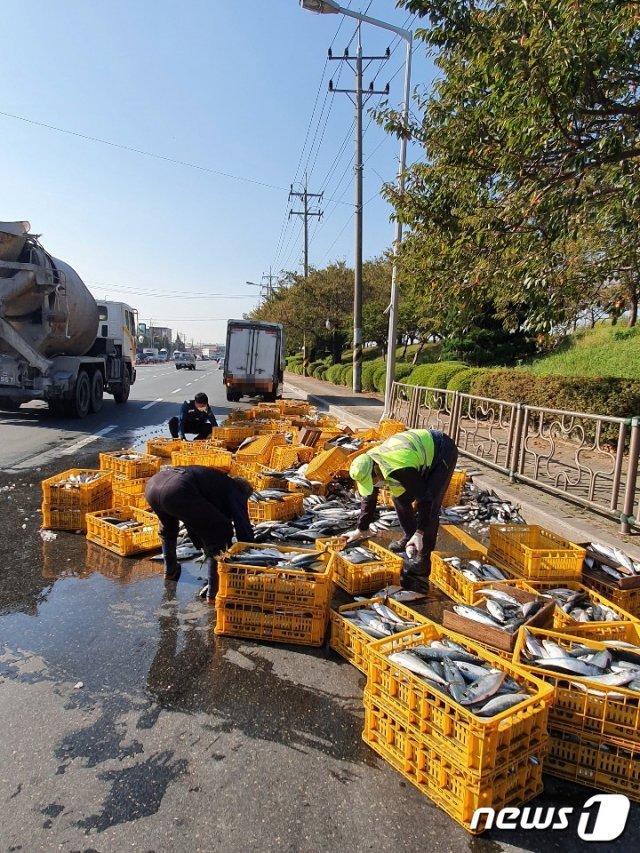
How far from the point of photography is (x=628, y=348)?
18.1 meters

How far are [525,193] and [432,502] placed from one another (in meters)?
4.39

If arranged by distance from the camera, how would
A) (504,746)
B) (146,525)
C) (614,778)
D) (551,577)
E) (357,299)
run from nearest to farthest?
1. (504,746)
2. (614,778)
3. (551,577)
4. (146,525)
5. (357,299)

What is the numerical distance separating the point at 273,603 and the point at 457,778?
1789 mm

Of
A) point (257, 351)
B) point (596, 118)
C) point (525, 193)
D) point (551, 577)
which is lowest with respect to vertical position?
point (551, 577)

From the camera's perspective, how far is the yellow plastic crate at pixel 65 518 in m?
6.32

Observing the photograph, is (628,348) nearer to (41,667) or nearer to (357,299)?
(357,299)

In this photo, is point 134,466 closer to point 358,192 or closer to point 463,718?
point 463,718

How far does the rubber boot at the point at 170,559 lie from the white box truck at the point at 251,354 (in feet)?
58.4

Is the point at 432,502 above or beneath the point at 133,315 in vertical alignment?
beneath

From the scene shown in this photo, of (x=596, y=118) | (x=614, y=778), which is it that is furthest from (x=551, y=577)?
(x=596, y=118)

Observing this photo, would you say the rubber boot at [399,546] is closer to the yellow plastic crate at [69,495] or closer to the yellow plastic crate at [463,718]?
the yellow plastic crate at [463,718]

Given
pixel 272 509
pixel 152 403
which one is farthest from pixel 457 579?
pixel 152 403

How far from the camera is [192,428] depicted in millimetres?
10414

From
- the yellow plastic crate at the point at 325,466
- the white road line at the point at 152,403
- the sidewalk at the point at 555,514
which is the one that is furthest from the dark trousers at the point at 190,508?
the white road line at the point at 152,403
